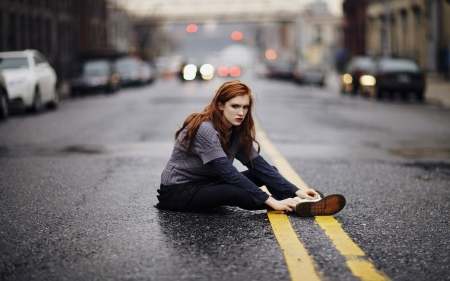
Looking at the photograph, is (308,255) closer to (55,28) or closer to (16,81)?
(16,81)

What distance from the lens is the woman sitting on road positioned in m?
6.01

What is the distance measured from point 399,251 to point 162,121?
12493 mm

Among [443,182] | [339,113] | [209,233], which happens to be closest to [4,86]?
[339,113]

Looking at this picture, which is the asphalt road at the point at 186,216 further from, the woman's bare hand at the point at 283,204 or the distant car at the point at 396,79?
the distant car at the point at 396,79

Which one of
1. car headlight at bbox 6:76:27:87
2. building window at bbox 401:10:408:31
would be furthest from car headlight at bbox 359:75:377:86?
building window at bbox 401:10:408:31

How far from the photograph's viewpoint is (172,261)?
471 centimetres

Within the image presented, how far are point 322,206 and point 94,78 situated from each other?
29.7m

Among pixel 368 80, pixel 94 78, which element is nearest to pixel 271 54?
pixel 94 78

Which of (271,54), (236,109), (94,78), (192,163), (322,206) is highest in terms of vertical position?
(271,54)

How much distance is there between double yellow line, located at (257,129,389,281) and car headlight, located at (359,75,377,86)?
24.0m

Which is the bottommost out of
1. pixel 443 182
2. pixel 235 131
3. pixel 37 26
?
pixel 443 182

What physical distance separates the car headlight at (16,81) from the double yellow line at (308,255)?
1513 cm

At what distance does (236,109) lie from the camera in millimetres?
6000

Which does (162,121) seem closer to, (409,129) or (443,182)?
(409,129)
